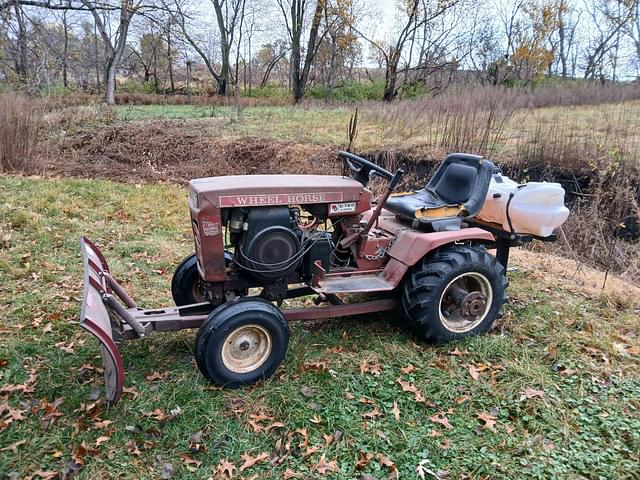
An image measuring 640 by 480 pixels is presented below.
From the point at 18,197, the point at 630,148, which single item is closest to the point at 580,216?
the point at 630,148

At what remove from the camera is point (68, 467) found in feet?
7.39

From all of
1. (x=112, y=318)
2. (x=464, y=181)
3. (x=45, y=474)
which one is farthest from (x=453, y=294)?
(x=45, y=474)

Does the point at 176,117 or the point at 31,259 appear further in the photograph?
the point at 176,117

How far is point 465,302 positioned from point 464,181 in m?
0.98

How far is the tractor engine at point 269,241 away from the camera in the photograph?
9.54ft

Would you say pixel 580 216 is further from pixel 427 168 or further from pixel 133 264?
pixel 133 264

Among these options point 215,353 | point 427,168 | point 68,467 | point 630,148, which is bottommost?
point 68,467

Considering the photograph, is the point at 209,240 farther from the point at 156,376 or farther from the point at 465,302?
the point at 465,302

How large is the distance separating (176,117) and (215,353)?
40.1ft

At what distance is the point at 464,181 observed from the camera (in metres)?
3.71

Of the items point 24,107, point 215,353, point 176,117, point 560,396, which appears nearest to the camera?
point 215,353

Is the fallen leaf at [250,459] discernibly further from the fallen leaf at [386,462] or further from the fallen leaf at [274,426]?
the fallen leaf at [386,462]

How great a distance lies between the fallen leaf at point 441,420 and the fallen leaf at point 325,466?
2.17 ft

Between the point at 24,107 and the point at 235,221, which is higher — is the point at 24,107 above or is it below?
above
